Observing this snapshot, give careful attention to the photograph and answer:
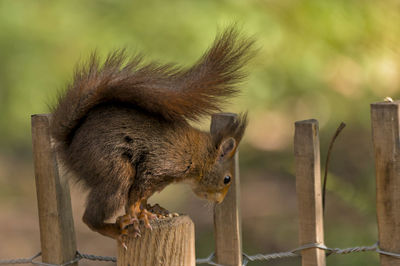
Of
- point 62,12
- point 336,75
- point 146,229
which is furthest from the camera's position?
point 62,12

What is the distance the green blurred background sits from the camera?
101 inches

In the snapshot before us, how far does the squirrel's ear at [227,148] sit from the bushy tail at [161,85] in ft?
0.28

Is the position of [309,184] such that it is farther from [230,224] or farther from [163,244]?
[163,244]

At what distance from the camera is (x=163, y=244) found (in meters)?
1.39

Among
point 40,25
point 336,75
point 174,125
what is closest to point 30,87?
point 40,25

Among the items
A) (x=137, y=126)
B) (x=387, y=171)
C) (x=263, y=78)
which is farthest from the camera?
(x=263, y=78)

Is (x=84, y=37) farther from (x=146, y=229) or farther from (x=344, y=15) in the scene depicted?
(x=146, y=229)

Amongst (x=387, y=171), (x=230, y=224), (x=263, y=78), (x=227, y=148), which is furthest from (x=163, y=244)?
(x=263, y=78)

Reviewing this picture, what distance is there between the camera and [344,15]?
97.5 inches

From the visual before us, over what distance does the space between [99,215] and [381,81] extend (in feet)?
5.12

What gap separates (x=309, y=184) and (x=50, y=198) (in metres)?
0.62

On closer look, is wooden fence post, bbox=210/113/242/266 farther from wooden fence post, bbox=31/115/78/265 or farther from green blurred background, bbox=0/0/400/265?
green blurred background, bbox=0/0/400/265

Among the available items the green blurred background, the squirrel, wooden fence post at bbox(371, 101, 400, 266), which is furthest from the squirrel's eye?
the green blurred background

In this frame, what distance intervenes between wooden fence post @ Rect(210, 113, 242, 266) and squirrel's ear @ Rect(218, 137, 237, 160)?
5 centimetres
